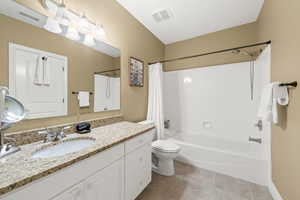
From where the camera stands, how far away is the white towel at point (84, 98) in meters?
1.44

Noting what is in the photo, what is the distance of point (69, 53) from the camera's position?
4.39 feet

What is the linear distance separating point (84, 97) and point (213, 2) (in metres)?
2.19

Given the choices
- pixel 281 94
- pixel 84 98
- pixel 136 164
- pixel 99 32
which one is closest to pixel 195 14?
pixel 99 32

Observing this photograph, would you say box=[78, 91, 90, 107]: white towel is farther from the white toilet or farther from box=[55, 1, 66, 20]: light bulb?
the white toilet

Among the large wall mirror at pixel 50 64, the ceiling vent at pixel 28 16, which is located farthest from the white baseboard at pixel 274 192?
the ceiling vent at pixel 28 16

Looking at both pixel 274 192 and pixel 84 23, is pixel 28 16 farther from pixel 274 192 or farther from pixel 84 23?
pixel 274 192

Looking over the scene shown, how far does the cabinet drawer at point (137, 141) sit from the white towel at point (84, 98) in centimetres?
72

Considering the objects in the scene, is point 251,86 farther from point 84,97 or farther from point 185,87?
point 84,97

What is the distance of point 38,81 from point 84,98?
1.51 feet

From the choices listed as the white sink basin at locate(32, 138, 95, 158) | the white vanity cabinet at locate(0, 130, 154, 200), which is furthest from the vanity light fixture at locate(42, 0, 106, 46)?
the white vanity cabinet at locate(0, 130, 154, 200)

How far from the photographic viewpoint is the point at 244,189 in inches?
62.9

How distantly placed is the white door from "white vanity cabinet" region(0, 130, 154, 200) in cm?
68

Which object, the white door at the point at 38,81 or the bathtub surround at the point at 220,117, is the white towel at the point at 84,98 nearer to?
the white door at the point at 38,81

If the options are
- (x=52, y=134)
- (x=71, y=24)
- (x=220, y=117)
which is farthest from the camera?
(x=220, y=117)
